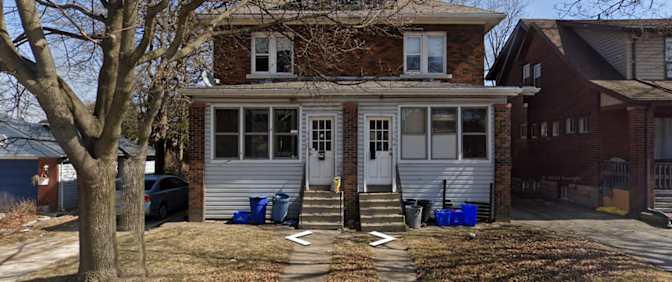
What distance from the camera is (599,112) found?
15.4m

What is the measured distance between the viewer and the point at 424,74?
1412 cm

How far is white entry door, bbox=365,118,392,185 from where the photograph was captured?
12.6 meters

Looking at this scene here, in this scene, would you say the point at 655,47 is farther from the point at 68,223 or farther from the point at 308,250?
the point at 68,223

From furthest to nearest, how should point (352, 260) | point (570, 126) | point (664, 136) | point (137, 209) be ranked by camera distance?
point (570, 126)
point (664, 136)
point (352, 260)
point (137, 209)

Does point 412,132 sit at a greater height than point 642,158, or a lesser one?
greater

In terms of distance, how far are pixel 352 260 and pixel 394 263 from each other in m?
0.80

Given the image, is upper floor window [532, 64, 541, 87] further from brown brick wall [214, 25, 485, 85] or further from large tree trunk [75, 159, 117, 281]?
large tree trunk [75, 159, 117, 281]

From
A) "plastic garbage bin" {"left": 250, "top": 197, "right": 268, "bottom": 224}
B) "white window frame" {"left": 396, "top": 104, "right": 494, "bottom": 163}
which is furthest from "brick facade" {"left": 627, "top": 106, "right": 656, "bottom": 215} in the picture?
"plastic garbage bin" {"left": 250, "top": 197, "right": 268, "bottom": 224}

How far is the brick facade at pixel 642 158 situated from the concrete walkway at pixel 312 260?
9.63 m

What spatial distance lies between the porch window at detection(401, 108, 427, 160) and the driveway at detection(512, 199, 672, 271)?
3.47 m


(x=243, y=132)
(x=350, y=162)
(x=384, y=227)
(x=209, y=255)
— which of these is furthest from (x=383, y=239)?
(x=243, y=132)

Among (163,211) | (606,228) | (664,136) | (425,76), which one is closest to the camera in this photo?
(606,228)

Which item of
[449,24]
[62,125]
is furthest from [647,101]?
[62,125]

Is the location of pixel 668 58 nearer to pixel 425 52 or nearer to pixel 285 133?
pixel 425 52
